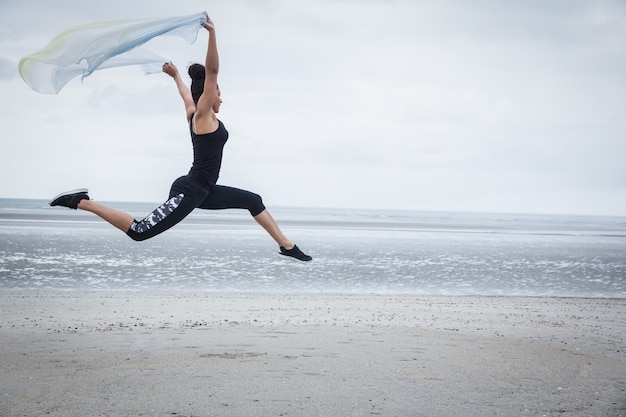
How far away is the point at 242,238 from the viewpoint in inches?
1479

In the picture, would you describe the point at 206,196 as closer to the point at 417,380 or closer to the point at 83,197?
the point at 83,197

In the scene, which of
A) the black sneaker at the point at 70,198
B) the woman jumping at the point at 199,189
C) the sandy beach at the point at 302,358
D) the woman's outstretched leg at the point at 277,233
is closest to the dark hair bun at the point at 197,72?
the woman jumping at the point at 199,189

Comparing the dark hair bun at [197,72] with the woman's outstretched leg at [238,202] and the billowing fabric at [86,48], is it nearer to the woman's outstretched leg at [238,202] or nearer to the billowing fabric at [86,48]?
the billowing fabric at [86,48]

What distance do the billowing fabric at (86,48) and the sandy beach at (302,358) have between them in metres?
3.86

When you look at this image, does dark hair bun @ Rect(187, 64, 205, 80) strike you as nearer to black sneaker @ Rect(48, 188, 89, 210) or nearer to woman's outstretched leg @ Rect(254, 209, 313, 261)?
woman's outstretched leg @ Rect(254, 209, 313, 261)

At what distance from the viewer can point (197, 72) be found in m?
6.08

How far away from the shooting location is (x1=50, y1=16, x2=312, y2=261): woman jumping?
5.74 metres

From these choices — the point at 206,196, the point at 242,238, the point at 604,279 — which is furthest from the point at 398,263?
the point at 206,196

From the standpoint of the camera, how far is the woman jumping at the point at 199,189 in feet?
18.8

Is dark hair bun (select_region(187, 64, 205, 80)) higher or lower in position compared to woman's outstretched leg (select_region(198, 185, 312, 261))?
higher

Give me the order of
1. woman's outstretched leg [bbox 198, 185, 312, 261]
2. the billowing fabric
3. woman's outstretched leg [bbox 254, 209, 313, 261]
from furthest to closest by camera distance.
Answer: woman's outstretched leg [bbox 254, 209, 313, 261] < woman's outstretched leg [bbox 198, 185, 312, 261] < the billowing fabric

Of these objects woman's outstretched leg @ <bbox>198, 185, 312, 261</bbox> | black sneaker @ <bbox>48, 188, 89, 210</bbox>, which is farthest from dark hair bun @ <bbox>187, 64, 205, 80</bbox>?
black sneaker @ <bbox>48, 188, 89, 210</bbox>

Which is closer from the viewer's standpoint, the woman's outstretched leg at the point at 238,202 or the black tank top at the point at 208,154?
the black tank top at the point at 208,154

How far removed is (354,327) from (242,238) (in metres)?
25.4
